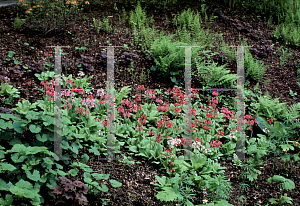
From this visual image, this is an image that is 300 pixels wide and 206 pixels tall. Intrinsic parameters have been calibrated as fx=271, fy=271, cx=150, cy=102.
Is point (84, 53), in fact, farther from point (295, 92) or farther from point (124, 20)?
point (295, 92)

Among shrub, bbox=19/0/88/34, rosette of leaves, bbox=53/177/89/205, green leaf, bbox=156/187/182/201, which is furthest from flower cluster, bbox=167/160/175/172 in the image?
shrub, bbox=19/0/88/34

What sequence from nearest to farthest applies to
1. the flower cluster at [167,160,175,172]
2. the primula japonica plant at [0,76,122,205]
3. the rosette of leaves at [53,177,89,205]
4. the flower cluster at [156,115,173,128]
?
1. the primula japonica plant at [0,76,122,205]
2. the rosette of leaves at [53,177,89,205]
3. the flower cluster at [167,160,175,172]
4. the flower cluster at [156,115,173,128]

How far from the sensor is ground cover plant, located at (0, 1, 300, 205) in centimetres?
273

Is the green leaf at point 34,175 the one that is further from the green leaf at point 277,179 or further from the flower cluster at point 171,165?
the green leaf at point 277,179

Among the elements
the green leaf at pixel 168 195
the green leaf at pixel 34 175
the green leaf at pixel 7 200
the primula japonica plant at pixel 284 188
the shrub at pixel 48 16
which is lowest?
the primula japonica plant at pixel 284 188

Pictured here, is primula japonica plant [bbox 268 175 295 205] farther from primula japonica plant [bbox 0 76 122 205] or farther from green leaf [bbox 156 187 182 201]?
primula japonica plant [bbox 0 76 122 205]

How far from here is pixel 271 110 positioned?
4594 millimetres

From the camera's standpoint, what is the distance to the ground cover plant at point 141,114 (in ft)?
8.96

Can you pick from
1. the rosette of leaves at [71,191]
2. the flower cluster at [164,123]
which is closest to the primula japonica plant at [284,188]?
the flower cluster at [164,123]

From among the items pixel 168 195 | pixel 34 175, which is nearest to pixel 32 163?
pixel 34 175

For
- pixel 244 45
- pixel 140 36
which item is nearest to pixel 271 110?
pixel 244 45

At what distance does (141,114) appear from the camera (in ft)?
13.9

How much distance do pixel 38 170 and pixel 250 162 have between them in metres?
2.66

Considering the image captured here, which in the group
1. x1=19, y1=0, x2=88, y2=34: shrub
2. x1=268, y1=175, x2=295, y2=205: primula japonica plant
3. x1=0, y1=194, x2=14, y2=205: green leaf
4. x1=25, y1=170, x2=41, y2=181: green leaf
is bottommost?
x1=268, y1=175, x2=295, y2=205: primula japonica plant
